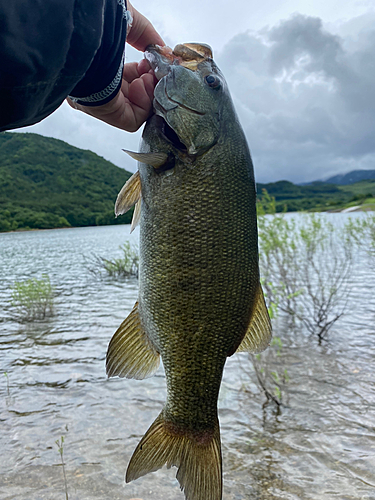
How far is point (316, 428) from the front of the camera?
5.59 metres

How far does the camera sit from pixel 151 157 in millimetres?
1847

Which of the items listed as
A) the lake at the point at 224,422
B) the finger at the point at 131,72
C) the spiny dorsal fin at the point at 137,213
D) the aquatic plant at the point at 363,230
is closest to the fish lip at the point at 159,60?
the finger at the point at 131,72

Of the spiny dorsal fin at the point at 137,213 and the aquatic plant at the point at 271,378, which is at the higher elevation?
the spiny dorsal fin at the point at 137,213

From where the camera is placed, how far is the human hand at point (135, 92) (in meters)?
2.01

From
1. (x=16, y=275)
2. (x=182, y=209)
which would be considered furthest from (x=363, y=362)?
(x=16, y=275)

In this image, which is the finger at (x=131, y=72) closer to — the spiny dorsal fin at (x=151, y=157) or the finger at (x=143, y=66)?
the finger at (x=143, y=66)

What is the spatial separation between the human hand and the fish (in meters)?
0.11

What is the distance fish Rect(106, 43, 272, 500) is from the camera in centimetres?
191

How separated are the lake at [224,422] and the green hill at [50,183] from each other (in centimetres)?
4978

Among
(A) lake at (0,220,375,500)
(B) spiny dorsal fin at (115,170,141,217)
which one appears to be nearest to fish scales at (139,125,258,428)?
(B) spiny dorsal fin at (115,170,141,217)

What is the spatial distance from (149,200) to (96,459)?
14.3ft

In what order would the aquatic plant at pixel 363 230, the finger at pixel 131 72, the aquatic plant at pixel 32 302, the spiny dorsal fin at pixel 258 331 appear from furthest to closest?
the aquatic plant at pixel 32 302
the aquatic plant at pixel 363 230
the finger at pixel 131 72
the spiny dorsal fin at pixel 258 331

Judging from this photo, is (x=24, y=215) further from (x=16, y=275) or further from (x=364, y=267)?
(x=364, y=267)

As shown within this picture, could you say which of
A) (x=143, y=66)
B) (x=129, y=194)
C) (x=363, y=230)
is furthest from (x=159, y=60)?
(x=363, y=230)
